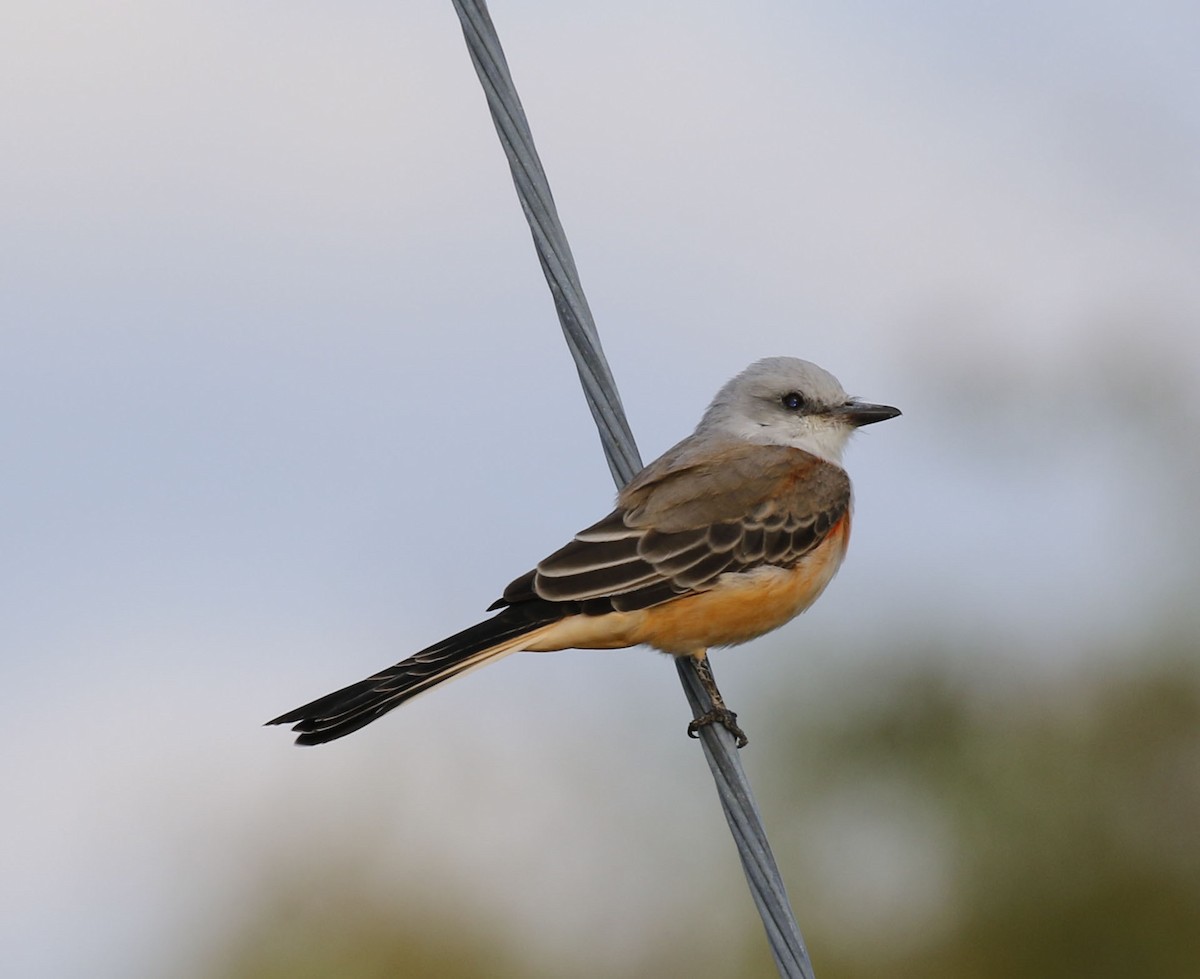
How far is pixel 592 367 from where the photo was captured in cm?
368

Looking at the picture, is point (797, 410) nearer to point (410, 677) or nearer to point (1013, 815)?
point (410, 677)

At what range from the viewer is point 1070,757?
1133cm

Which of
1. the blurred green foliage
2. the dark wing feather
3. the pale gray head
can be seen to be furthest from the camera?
the blurred green foliage

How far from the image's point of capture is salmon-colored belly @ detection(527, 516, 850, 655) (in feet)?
15.2

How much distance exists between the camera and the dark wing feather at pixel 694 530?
15.2ft

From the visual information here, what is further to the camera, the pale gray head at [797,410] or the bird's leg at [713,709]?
the pale gray head at [797,410]

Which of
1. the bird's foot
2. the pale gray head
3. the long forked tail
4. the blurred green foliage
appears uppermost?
the pale gray head

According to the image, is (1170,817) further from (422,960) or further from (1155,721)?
(422,960)

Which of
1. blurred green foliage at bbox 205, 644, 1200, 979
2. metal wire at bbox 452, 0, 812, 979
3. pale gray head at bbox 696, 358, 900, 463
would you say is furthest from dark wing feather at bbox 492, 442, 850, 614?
blurred green foliage at bbox 205, 644, 1200, 979

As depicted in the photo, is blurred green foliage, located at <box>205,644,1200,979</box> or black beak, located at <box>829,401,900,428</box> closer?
black beak, located at <box>829,401,900,428</box>

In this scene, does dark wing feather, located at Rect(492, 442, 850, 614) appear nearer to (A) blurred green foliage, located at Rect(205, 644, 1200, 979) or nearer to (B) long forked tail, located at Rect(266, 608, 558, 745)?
(B) long forked tail, located at Rect(266, 608, 558, 745)

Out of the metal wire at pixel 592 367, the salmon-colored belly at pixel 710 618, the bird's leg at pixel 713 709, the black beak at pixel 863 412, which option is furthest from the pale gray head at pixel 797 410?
the metal wire at pixel 592 367

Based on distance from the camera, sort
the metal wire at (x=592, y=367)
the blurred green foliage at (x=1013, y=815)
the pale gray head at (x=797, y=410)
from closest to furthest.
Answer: the metal wire at (x=592, y=367), the pale gray head at (x=797, y=410), the blurred green foliage at (x=1013, y=815)

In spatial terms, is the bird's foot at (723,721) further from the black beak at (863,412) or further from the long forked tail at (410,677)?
the black beak at (863,412)
